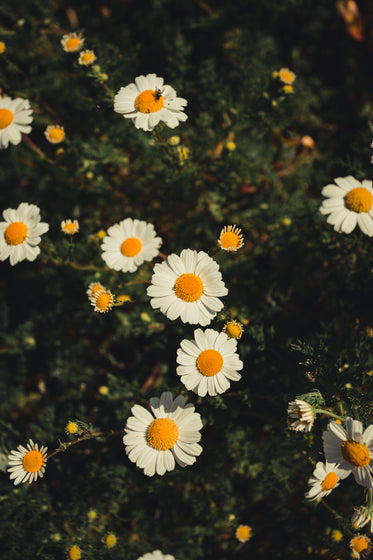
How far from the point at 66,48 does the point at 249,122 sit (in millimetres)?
1367

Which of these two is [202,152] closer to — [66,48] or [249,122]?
[249,122]

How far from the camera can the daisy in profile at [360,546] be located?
6.99 ft

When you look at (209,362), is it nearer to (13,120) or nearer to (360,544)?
(360,544)

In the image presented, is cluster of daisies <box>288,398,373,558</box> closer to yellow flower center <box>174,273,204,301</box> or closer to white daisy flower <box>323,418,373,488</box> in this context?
white daisy flower <box>323,418,373,488</box>

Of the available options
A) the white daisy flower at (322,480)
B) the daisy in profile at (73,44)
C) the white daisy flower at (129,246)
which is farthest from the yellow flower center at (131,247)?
the white daisy flower at (322,480)

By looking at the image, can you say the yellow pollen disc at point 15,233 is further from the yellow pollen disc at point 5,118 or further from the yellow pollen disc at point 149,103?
the yellow pollen disc at point 149,103

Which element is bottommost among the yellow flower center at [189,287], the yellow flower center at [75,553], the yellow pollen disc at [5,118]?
the yellow flower center at [75,553]

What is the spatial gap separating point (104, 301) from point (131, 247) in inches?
16.0

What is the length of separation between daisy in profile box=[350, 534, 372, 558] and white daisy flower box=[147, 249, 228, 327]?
151cm

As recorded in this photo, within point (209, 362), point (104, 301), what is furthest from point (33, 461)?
point (209, 362)

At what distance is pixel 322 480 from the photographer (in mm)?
1851

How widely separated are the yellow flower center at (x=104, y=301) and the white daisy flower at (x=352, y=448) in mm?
1254

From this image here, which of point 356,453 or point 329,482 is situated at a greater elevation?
point 356,453

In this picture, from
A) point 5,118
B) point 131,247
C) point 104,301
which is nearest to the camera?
point 104,301
